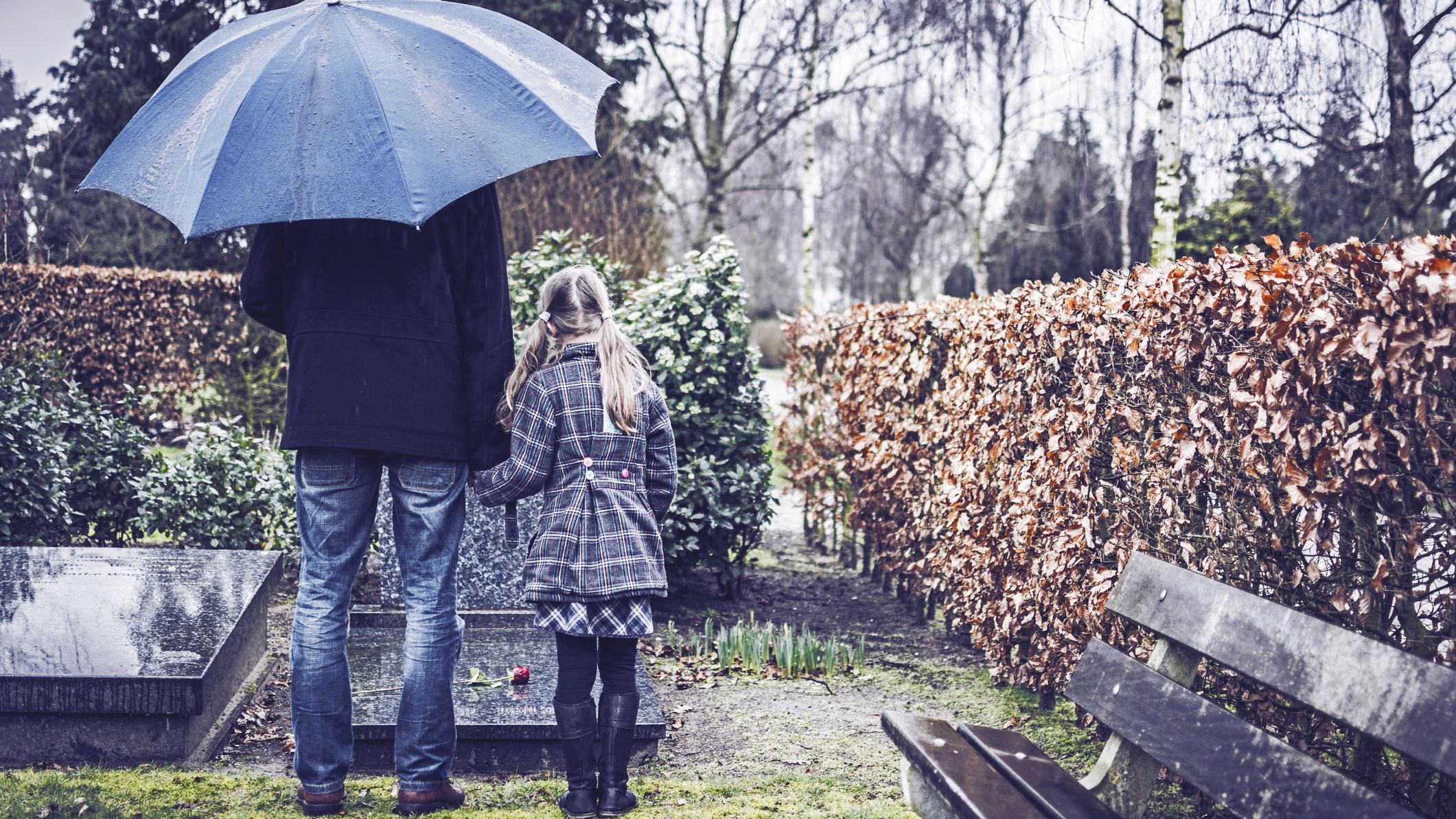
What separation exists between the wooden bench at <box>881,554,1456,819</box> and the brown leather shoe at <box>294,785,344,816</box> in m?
1.66

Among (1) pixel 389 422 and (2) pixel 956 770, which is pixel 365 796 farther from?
(2) pixel 956 770

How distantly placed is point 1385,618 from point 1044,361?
1.89 m

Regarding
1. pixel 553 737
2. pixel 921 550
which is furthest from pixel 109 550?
pixel 921 550

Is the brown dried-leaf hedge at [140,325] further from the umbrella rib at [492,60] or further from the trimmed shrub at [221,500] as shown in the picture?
the umbrella rib at [492,60]

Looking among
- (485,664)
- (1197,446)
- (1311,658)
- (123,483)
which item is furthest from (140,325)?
(1311,658)

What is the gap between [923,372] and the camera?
5926 mm

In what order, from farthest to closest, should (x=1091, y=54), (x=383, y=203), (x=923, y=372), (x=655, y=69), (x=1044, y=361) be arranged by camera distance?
(x=655, y=69) < (x=1091, y=54) < (x=923, y=372) < (x=1044, y=361) < (x=383, y=203)

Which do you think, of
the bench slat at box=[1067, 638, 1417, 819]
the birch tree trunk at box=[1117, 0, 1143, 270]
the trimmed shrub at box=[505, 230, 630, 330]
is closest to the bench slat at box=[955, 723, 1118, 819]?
the bench slat at box=[1067, 638, 1417, 819]

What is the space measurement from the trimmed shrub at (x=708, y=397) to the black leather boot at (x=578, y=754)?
2.86 meters

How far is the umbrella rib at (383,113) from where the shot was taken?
112 inches

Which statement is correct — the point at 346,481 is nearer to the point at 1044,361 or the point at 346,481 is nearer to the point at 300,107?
the point at 300,107

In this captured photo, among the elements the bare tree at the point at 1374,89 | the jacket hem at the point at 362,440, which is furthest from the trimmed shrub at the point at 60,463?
the bare tree at the point at 1374,89

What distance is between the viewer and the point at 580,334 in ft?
11.2

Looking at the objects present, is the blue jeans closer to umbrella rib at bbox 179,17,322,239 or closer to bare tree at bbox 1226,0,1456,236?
umbrella rib at bbox 179,17,322,239
